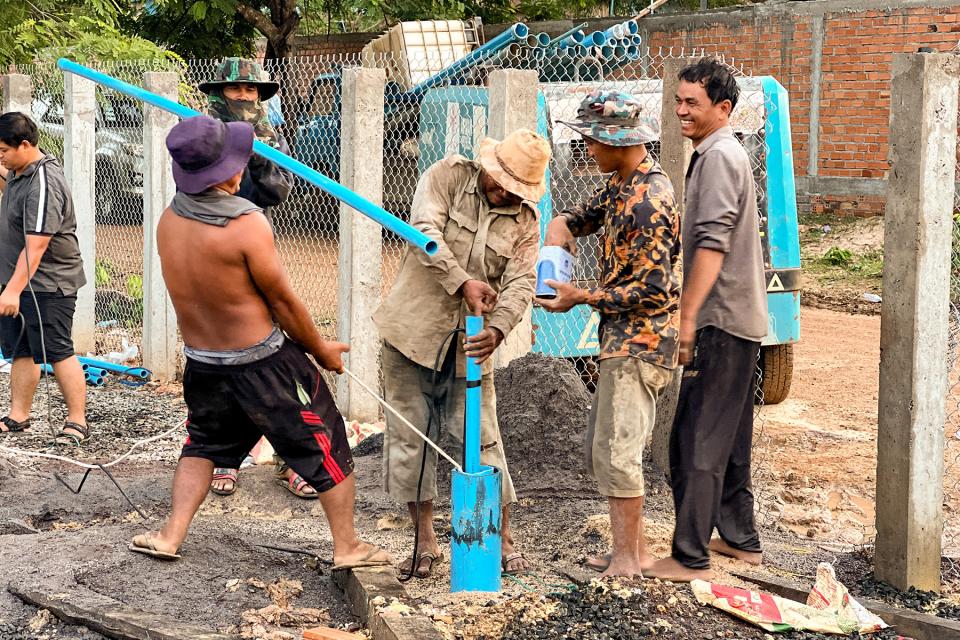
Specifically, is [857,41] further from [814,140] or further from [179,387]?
[179,387]

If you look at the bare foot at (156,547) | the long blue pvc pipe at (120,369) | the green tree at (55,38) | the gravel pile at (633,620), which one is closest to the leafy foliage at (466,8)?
the green tree at (55,38)

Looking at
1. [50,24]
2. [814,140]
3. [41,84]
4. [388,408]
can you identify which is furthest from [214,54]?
[388,408]

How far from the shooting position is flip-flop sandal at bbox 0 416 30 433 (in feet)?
24.2

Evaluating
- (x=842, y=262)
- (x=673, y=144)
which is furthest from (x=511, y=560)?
(x=842, y=262)

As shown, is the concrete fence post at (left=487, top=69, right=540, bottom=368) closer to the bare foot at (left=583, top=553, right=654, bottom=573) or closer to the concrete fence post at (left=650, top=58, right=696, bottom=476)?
the concrete fence post at (left=650, top=58, right=696, bottom=476)

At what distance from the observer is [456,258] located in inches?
186

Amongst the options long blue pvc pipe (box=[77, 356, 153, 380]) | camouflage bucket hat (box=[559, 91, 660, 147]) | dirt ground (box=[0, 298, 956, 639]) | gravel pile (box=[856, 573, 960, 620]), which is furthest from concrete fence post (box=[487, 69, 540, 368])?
long blue pvc pipe (box=[77, 356, 153, 380])

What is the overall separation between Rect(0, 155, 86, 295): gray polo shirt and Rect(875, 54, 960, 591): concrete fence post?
15.6 ft

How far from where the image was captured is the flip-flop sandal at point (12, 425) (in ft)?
24.2

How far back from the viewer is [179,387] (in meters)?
8.99

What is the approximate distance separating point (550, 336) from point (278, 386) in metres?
3.02

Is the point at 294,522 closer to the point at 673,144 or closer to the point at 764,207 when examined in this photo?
the point at 673,144

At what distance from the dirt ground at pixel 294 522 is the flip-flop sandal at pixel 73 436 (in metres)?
0.08

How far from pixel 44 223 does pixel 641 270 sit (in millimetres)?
4064
